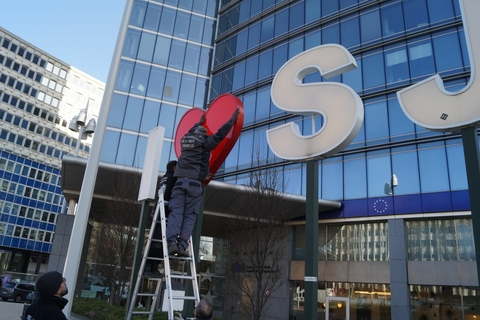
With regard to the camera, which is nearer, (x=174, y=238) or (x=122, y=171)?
(x=174, y=238)

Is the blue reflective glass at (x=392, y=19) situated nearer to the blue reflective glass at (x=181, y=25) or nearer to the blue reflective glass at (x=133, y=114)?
the blue reflective glass at (x=181, y=25)

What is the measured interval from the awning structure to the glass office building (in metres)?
2.49

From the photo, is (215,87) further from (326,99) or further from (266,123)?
(326,99)

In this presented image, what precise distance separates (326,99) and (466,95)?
213cm

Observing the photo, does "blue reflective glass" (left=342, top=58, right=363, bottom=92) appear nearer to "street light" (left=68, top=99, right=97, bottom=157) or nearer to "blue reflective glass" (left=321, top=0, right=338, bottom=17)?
"blue reflective glass" (left=321, top=0, right=338, bottom=17)

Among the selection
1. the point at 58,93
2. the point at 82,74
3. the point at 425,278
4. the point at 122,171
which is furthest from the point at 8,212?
the point at 425,278

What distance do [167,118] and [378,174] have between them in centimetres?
1639

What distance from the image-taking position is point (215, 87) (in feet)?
111

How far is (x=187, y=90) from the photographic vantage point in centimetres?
3231

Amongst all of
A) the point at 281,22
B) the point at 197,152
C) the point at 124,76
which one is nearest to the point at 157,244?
the point at 197,152

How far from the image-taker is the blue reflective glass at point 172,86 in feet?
103

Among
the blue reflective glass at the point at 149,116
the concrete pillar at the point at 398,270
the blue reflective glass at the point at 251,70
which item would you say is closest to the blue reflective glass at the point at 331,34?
the blue reflective glass at the point at 251,70

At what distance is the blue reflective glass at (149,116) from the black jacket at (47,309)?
26648 millimetres

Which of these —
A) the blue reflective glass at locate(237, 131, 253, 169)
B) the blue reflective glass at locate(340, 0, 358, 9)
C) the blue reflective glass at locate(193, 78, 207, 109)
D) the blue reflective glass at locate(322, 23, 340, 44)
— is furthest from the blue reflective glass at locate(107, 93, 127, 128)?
the blue reflective glass at locate(340, 0, 358, 9)
